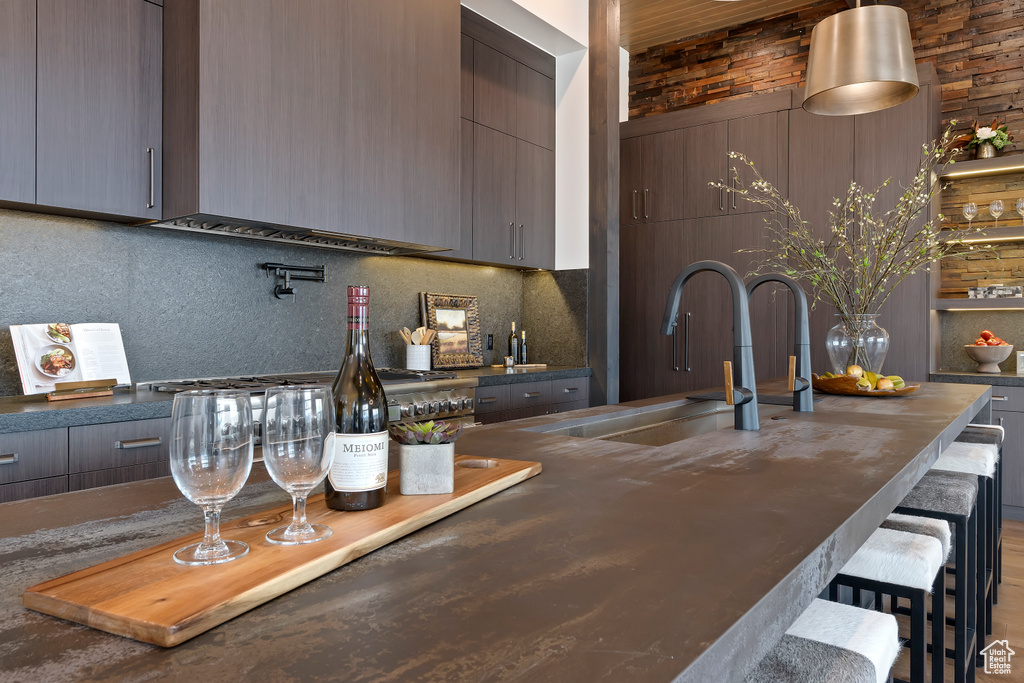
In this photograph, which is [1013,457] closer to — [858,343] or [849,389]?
[858,343]

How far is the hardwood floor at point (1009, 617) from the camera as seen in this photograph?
2105mm

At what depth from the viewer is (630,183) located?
17.0 ft

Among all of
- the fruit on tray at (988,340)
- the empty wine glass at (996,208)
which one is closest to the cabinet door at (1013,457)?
the fruit on tray at (988,340)

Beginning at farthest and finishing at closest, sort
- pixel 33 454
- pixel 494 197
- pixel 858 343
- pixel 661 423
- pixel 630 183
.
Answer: pixel 630 183 → pixel 494 197 → pixel 858 343 → pixel 661 423 → pixel 33 454

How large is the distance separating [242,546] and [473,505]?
12.6 inches

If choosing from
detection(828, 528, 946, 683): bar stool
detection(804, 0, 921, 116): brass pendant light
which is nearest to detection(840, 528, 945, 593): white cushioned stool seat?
detection(828, 528, 946, 683): bar stool

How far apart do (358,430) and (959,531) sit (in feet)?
5.45

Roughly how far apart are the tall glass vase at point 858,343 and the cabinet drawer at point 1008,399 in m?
1.98

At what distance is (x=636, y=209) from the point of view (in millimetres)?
5137

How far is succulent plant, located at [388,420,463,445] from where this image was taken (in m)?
0.89

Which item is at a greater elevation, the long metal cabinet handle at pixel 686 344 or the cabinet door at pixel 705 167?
the cabinet door at pixel 705 167

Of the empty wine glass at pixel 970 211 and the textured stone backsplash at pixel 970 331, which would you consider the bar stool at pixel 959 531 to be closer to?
the empty wine glass at pixel 970 211

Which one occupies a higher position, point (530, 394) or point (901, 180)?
point (901, 180)

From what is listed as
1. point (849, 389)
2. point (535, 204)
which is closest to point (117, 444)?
point (849, 389)
